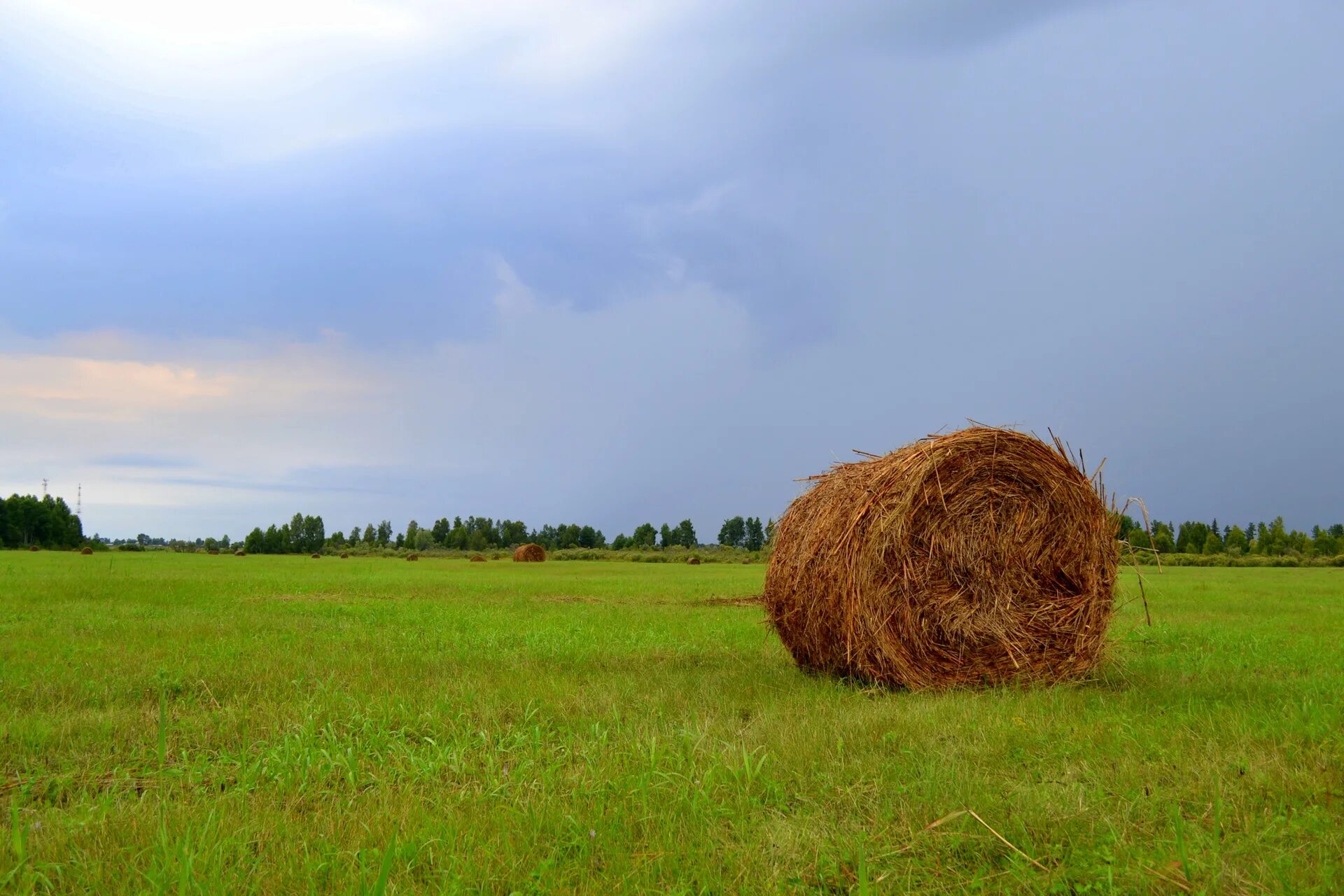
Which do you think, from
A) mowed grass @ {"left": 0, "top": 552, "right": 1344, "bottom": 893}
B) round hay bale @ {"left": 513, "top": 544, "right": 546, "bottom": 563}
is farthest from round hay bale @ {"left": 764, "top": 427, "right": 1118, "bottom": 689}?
round hay bale @ {"left": 513, "top": 544, "right": 546, "bottom": 563}

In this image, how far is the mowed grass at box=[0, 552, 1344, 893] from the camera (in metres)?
3.64

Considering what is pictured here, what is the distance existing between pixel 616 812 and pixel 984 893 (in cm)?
175

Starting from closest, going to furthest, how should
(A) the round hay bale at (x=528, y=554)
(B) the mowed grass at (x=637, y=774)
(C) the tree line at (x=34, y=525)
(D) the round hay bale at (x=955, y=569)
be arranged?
1. (B) the mowed grass at (x=637, y=774)
2. (D) the round hay bale at (x=955, y=569)
3. (A) the round hay bale at (x=528, y=554)
4. (C) the tree line at (x=34, y=525)

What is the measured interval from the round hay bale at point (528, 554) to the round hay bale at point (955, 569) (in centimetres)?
4268

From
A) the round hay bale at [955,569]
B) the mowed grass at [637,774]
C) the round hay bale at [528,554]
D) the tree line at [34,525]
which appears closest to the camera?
the mowed grass at [637,774]

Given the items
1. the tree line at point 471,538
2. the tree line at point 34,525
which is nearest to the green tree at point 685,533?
the tree line at point 471,538

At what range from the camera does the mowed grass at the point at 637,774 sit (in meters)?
3.64

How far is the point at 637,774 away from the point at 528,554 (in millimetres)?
47027

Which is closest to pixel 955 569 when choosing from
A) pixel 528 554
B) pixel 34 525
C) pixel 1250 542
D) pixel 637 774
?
pixel 637 774

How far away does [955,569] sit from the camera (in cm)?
876

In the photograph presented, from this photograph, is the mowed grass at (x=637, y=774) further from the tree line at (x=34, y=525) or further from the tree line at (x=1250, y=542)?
the tree line at (x=34, y=525)

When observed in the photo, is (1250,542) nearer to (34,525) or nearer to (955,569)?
(955,569)

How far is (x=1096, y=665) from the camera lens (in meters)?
8.78

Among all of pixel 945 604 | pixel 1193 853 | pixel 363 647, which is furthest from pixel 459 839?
pixel 363 647
